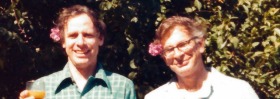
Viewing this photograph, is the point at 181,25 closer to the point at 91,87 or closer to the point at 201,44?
the point at 201,44

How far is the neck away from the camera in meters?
3.90

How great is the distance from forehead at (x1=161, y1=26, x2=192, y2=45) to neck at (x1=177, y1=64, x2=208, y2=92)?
231 mm

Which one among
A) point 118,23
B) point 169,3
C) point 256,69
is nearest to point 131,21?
point 118,23

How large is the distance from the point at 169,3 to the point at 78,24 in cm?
149

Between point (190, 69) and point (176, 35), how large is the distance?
0.25 metres

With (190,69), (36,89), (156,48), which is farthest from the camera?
(156,48)

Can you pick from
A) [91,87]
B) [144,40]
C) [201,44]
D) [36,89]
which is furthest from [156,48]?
[144,40]

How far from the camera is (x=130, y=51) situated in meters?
4.78

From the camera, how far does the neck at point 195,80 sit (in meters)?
3.90

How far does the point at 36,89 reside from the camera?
12.2 ft

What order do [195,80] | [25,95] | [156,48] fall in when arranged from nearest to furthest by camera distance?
[25,95], [195,80], [156,48]

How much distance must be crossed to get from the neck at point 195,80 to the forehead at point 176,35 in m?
0.23

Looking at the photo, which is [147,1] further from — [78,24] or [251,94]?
[251,94]

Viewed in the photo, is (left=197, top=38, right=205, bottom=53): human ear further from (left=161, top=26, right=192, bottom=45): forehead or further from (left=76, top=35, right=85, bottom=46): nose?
(left=76, top=35, right=85, bottom=46): nose
